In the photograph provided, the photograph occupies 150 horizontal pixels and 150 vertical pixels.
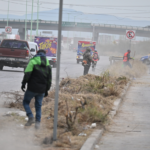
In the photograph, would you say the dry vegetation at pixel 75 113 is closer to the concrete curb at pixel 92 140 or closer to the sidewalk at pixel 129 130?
the concrete curb at pixel 92 140

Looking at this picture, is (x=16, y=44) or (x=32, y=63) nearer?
(x=32, y=63)

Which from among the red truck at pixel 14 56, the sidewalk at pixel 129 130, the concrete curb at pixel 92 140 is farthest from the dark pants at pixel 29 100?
the red truck at pixel 14 56

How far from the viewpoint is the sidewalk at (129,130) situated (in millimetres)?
6448

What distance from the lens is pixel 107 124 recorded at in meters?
7.98

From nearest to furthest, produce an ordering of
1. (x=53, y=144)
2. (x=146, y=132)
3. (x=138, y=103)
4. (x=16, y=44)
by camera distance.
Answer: (x=53, y=144), (x=146, y=132), (x=138, y=103), (x=16, y=44)

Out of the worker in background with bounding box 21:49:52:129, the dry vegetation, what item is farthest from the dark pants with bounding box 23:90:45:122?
the dry vegetation

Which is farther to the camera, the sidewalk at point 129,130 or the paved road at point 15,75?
the paved road at point 15,75

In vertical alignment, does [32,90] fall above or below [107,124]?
above

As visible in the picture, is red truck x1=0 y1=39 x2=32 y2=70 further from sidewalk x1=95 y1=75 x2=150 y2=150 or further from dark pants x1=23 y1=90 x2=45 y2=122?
dark pants x1=23 y1=90 x2=45 y2=122

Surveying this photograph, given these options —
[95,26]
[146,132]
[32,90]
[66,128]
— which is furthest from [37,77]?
[95,26]

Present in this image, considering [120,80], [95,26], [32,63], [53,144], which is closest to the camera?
[53,144]

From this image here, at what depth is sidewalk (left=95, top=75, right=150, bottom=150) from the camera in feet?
21.2

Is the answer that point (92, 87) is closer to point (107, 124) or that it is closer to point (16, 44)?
point (107, 124)

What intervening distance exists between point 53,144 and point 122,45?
104m
